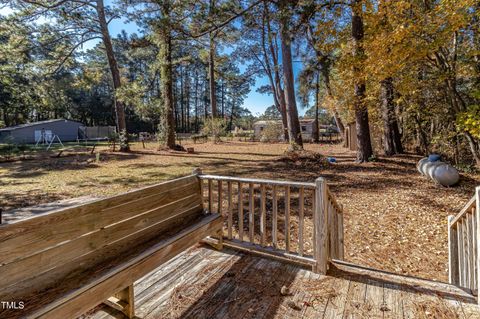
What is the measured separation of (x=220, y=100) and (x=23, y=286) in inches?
1743

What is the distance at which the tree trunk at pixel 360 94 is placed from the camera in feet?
24.7

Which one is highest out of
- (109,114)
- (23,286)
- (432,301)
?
(109,114)

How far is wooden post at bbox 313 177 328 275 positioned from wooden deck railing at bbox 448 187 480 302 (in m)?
1.18

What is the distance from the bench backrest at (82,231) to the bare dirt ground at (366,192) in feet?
8.90

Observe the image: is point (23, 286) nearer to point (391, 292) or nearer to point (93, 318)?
point (93, 318)

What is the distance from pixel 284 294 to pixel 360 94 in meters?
8.44

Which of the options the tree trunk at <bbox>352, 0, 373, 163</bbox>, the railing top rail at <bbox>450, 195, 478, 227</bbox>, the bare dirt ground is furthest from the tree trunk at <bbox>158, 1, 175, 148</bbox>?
the railing top rail at <bbox>450, 195, 478, 227</bbox>

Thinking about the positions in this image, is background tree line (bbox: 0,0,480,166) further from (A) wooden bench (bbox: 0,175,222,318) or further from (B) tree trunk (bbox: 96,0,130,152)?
(A) wooden bench (bbox: 0,175,222,318)

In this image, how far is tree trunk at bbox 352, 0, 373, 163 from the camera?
7.54 meters

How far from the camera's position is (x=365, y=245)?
3.77 m

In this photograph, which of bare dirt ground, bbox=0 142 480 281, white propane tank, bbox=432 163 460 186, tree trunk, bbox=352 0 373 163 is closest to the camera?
bare dirt ground, bbox=0 142 480 281

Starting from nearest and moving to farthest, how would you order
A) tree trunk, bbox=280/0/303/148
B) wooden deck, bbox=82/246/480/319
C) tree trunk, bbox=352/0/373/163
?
1. wooden deck, bbox=82/246/480/319
2. tree trunk, bbox=352/0/373/163
3. tree trunk, bbox=280/0/303/148

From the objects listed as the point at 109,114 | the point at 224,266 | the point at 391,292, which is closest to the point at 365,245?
the point at 391,292

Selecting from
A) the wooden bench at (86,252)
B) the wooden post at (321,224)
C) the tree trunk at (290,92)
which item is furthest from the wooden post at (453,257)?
the tree trunk at (290,92)
